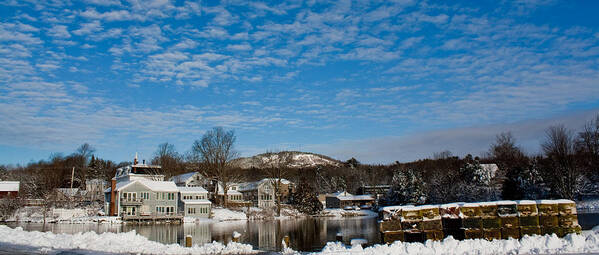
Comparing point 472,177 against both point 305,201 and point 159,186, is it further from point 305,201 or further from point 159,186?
point 159,186

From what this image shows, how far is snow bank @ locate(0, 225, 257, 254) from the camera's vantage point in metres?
19.1

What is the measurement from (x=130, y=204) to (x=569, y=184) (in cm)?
5893

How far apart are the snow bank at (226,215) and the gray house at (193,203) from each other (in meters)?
1.27

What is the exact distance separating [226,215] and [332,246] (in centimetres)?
4558

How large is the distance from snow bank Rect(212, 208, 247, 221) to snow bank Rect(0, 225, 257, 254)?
1524 inches

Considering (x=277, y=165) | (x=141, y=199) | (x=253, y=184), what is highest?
(x=277, y=165)

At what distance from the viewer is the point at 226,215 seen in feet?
202

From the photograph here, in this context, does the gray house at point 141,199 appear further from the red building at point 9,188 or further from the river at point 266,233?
the red building at point 9,188

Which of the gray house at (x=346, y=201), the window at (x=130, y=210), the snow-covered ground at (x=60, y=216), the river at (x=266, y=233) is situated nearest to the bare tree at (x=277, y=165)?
the window at (x=130, y=210)

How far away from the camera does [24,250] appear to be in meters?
18.2

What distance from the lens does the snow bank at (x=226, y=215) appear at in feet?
199

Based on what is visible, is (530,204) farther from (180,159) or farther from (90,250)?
(180,159)

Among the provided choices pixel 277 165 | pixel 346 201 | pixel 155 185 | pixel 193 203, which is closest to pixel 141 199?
pixel 155 185

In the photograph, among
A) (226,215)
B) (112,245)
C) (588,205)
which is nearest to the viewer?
(112,245)
